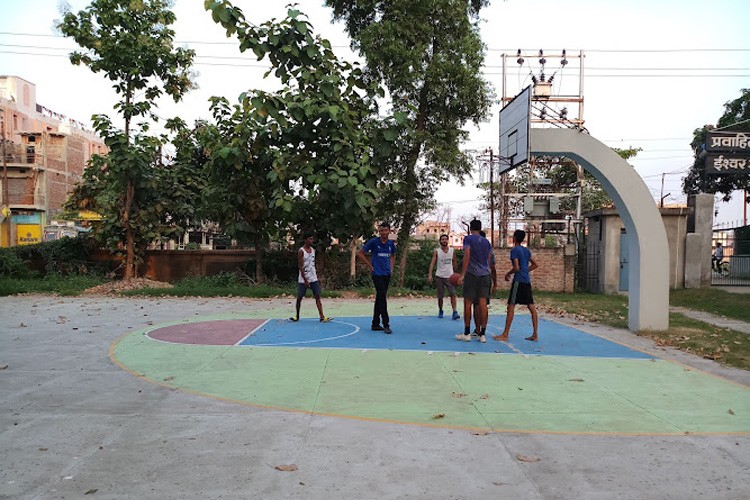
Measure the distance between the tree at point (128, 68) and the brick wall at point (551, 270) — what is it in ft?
39.4

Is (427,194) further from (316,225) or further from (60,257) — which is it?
(60,257)

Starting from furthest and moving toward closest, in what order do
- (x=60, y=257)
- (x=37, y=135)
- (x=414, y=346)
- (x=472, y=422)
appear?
(x=37, y=135), (x=60, y=257), (x=414, y=346), (x=472, y=422)

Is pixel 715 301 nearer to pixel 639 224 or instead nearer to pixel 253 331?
pixel 639 224

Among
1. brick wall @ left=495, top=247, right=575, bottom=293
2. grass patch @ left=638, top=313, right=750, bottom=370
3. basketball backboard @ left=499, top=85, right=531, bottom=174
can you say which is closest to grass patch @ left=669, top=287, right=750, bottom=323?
grass patch @ left=638, top=313, right=750, bottom=370

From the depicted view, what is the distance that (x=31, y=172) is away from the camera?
46.1 meters

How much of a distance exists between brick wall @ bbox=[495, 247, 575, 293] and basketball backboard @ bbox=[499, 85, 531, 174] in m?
6.93

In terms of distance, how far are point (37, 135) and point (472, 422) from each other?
5179cm

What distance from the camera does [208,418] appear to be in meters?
5.23

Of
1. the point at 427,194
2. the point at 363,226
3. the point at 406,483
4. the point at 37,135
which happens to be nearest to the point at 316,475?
the point at 406,483

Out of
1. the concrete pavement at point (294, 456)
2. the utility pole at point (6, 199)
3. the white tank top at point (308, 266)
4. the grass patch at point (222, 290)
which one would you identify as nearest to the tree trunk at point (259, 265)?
the grass patch at point (222, 290)

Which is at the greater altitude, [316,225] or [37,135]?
[37,135]

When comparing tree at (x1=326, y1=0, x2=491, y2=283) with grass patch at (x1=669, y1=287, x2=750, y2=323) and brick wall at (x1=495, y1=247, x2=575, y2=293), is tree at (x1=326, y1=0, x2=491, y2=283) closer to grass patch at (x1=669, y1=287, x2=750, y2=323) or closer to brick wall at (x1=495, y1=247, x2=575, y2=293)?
brick wall at (x1=495, y1=247, x2=575, y2=293)

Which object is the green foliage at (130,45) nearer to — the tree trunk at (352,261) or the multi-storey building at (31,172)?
the tree trunk at (352,261)

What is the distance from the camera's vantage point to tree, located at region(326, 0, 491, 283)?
17.8m
